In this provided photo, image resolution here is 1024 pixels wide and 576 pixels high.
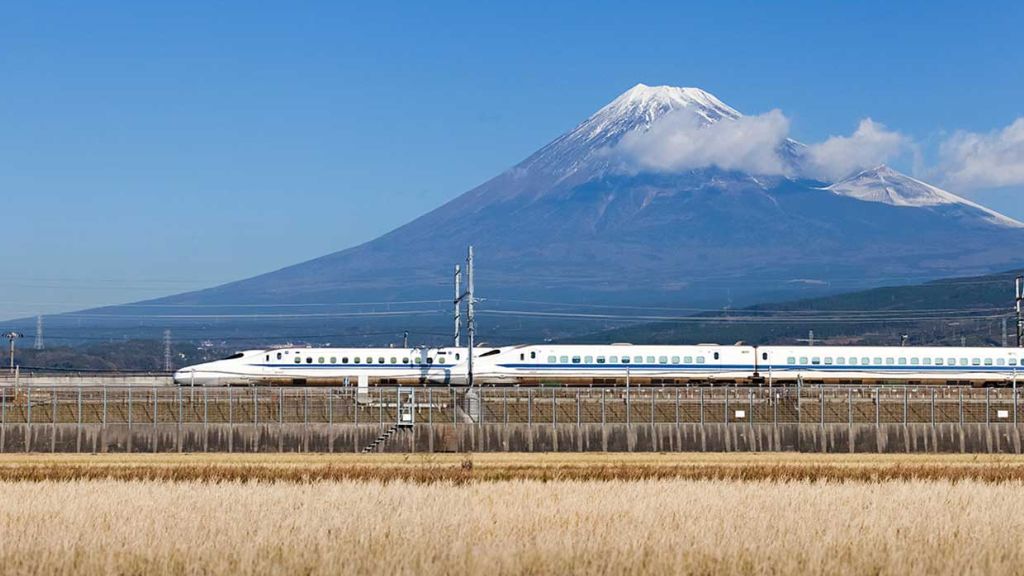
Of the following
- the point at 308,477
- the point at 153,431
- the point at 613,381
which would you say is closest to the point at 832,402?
the point at 613,381

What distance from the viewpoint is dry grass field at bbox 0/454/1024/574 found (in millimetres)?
26531

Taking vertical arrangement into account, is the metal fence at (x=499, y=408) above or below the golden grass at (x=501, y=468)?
above

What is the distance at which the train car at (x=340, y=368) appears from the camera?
108 metres

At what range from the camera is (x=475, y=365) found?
10750cm

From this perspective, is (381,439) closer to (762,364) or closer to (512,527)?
(512,527)

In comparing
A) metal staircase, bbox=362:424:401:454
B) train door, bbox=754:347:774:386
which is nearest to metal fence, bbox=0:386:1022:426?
metal staircase, bbox=362:424:401:454

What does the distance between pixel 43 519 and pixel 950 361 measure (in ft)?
288

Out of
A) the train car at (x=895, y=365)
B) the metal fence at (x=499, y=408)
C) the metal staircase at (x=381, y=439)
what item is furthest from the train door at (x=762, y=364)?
the metal staircase at (x=381, y=439)

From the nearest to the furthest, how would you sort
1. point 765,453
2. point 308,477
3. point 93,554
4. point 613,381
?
point 93,554 → point 308,477 → point 765,453 → point 613,381

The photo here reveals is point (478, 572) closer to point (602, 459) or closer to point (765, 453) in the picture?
point (602, 459)

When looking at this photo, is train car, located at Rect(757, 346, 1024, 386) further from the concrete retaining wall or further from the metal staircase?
the metal staircase

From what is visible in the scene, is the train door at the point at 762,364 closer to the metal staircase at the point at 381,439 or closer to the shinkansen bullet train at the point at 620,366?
the shinkansen bullet train at the point at 620,366

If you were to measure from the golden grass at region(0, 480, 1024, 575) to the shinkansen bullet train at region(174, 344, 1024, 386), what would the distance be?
64141 mm

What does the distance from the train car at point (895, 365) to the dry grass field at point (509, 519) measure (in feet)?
191
